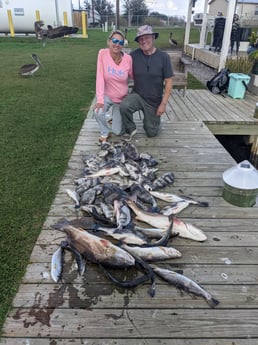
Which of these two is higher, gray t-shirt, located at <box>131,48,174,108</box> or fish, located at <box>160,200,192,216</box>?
gray t-shirt, located at <box>131,48,174,108</box>

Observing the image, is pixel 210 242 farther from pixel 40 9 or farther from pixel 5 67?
pixel 40 9

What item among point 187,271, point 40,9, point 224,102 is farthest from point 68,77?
point 40,9

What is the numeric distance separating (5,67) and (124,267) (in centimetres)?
1139

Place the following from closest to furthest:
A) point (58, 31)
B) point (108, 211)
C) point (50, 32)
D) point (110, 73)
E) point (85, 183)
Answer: point (108, 211) → point (85, 183) → point (110, 73) → point (50, 32) → point (58, 31)

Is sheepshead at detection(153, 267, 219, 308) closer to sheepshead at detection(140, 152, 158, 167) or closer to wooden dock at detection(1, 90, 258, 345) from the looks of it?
wooden dock at detection(1, 90, 258, 345)

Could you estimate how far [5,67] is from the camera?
1135 centimetres

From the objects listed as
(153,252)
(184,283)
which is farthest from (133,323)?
(153,252)

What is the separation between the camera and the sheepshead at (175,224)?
7.83 ft

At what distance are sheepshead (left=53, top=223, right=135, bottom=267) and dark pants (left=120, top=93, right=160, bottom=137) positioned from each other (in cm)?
235

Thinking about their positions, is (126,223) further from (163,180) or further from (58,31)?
(58,31)

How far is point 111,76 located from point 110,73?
42 millimetres

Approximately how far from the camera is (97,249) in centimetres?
210

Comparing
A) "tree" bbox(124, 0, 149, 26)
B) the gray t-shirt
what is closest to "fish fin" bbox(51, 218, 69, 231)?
the gray t-shirt

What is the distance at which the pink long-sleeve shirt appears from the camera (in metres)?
3.92
